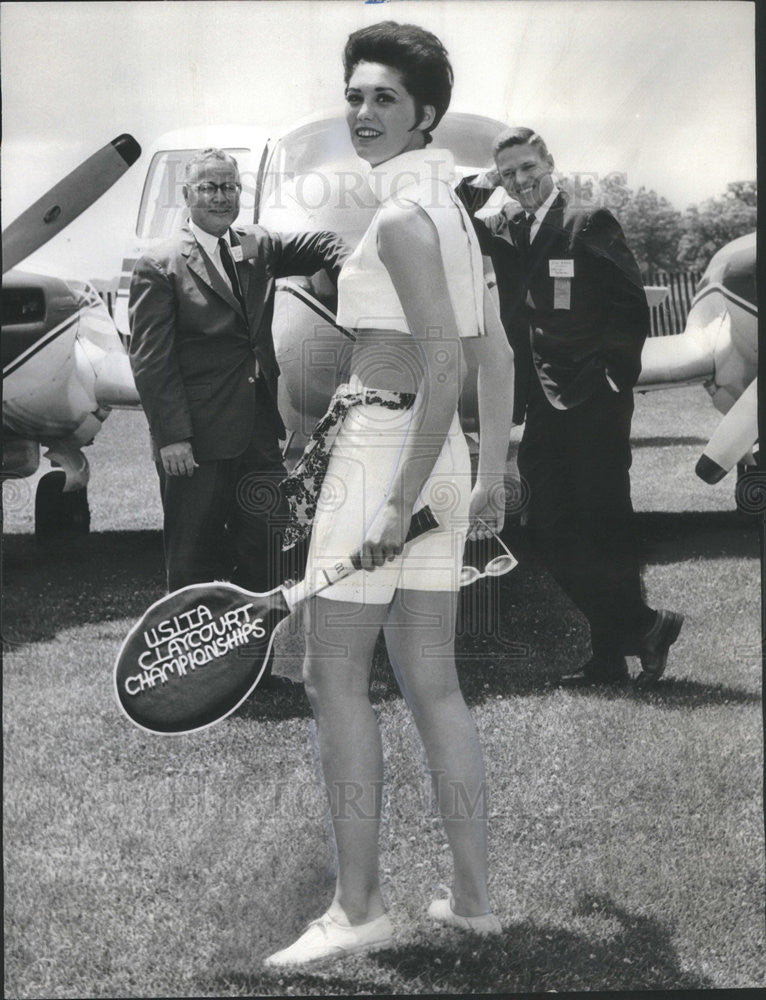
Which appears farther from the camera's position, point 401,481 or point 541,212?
point 541,212

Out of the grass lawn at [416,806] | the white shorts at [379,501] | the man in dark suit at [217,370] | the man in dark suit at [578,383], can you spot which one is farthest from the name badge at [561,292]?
the man in dark suit at [217,370]

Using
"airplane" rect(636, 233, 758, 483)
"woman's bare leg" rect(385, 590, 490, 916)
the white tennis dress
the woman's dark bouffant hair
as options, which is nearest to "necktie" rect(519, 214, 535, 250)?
the white tennis dress

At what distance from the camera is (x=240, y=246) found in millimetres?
3373

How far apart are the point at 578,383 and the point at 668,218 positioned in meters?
0.56

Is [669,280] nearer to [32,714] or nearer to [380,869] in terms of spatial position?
[380,869]

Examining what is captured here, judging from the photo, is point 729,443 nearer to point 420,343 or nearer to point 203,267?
point 420,343

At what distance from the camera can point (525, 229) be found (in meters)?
3.43

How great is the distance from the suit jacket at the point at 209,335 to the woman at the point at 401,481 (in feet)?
0.90

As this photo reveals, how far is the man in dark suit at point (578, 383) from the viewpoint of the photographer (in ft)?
11.3

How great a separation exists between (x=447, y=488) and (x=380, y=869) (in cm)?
116

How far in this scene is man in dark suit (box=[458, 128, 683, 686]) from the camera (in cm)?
343

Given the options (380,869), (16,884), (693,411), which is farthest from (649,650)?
(16,884)

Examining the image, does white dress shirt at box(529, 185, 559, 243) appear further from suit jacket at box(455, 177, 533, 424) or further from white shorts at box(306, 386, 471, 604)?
white shorts at box(306, 386, 471, 604)

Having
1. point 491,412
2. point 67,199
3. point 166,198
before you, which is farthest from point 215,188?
point 491,412
